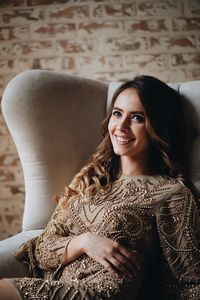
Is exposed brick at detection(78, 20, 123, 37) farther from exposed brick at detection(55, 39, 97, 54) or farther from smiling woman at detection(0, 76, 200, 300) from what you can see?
smiling woman at detection(0, 76, 200, 300)

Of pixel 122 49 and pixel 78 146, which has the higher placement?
pixel 122 49

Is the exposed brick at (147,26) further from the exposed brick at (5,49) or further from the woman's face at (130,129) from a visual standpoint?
the woman's face at (130,129)

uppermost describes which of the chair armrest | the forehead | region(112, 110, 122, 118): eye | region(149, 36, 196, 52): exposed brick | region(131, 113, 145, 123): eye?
region(149, 36, 196, 52): exposed brick

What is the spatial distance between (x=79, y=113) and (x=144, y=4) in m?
0.97

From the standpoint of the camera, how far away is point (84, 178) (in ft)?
5.57

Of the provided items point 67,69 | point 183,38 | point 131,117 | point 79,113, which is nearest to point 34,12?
point 67,69

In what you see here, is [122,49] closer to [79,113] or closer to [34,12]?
[34,12]

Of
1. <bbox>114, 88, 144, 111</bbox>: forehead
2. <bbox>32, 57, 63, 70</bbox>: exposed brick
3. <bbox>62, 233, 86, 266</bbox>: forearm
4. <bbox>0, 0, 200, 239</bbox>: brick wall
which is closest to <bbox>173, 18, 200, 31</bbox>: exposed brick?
<bbox>0, 0, 200, 239</bbox>: brick wall

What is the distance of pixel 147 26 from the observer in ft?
8.16

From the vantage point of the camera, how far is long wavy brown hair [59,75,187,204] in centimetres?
163

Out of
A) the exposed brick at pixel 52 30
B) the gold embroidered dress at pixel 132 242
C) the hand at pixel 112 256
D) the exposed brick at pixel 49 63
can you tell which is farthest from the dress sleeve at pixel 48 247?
the exposed brick at pixel 52 30

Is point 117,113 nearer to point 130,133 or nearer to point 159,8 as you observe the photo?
point 130,133

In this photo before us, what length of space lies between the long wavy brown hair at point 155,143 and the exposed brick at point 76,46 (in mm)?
870

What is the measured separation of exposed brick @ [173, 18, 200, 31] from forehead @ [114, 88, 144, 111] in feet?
3.10
